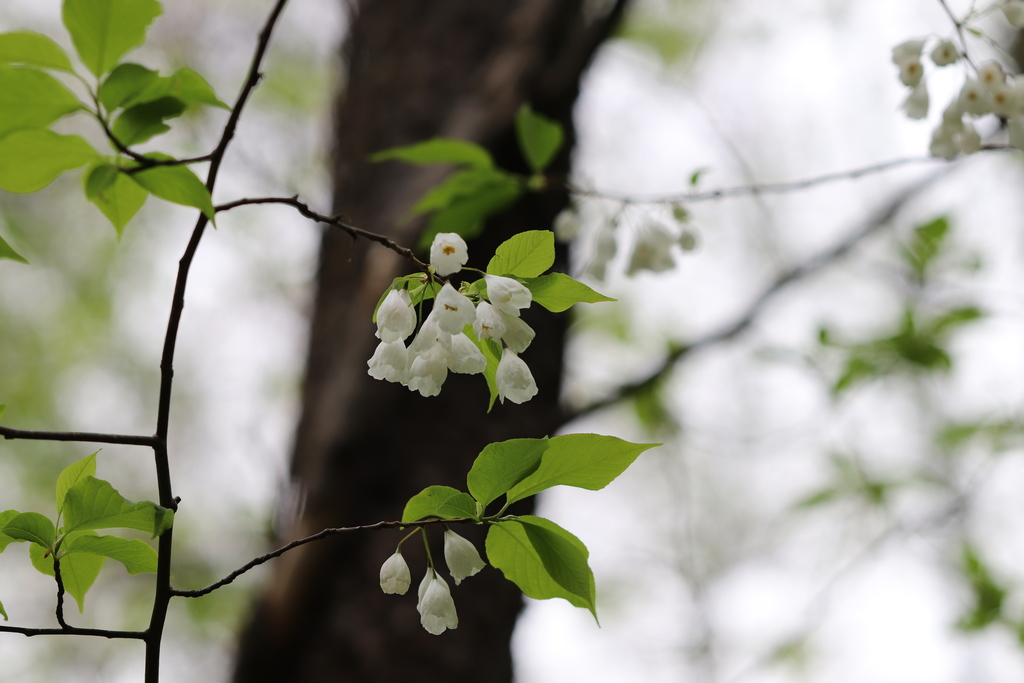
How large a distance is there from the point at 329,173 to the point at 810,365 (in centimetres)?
175

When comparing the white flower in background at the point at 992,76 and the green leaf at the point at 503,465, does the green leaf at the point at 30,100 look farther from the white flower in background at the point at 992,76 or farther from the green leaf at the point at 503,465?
the white flower in background at the point at 992,76

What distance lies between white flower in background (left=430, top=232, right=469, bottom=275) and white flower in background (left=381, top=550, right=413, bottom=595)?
272mm

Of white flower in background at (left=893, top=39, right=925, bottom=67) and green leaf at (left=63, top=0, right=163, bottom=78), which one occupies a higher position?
green leaf at (left=63, top=0, right=163, bottom=78)

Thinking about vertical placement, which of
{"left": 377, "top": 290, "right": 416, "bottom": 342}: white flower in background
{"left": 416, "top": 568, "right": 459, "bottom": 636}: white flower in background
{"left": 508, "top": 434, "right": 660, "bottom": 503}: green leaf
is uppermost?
{"left": 377, "top": 290, "right": 416, "bottom": 342}: white flower in background

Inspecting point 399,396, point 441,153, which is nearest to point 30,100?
point 441,153

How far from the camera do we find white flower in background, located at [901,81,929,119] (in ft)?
3.44

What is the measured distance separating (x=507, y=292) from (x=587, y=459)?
0.15 m

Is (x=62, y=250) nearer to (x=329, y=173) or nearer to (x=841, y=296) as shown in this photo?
(x=329, y=173)

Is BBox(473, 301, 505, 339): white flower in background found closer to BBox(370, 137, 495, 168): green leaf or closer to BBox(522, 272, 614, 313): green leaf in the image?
BBox(522, 272, 614, 313): green leaf

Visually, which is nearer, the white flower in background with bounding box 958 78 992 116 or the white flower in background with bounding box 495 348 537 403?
the white flower in background with bounding box 495 348 537 403

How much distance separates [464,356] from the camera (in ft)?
1.78

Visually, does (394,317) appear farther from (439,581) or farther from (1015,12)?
(1015,12)

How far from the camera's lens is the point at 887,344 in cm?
204

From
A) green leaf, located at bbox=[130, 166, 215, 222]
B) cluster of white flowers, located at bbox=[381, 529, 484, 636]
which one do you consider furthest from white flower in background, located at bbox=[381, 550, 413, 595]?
green leaf, located at bbox=[130, 166, 215, 222]
